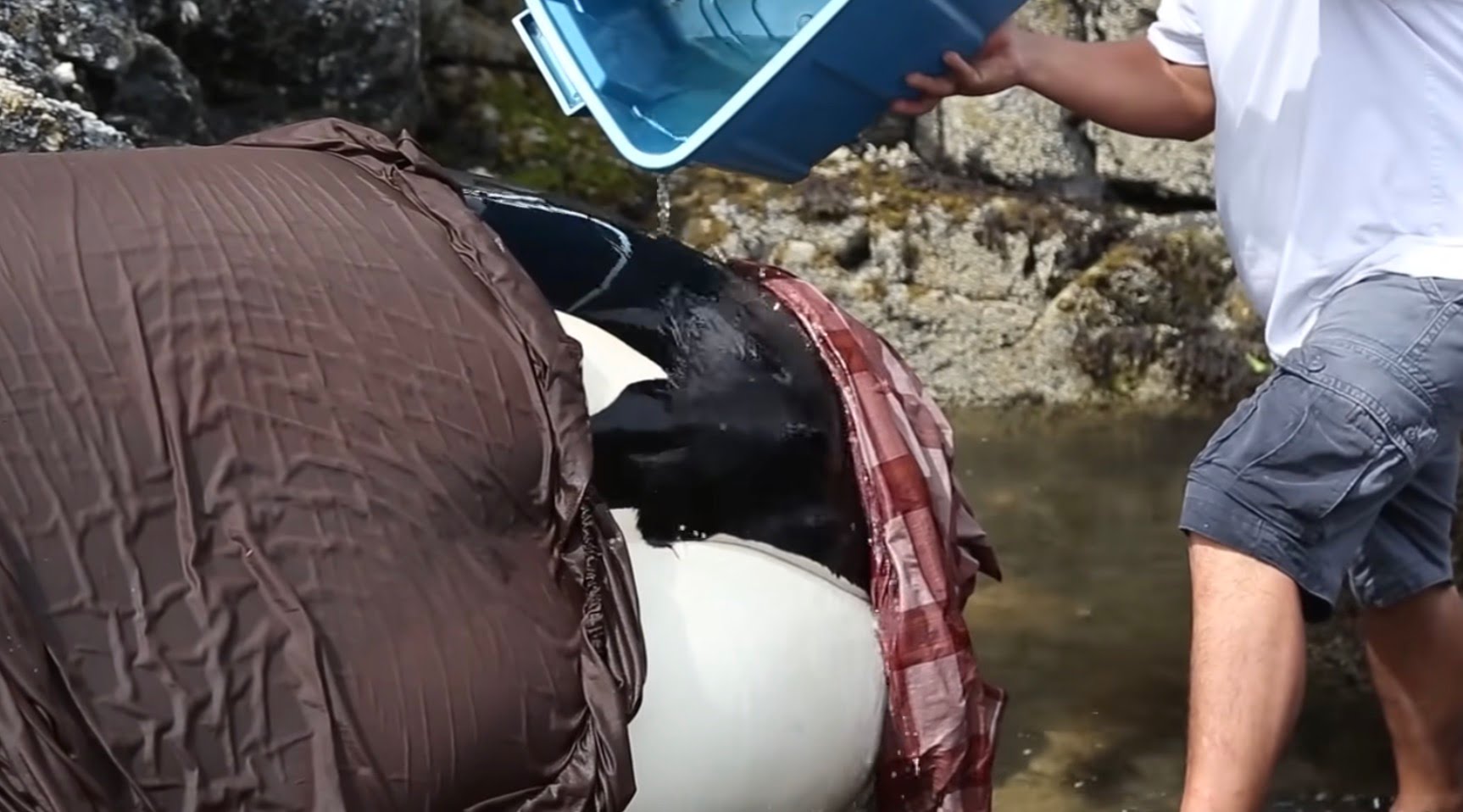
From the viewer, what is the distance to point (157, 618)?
1.59m

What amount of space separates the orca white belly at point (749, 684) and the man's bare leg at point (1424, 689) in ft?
3.50

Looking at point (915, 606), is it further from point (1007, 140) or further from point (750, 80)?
point (1007, 140)

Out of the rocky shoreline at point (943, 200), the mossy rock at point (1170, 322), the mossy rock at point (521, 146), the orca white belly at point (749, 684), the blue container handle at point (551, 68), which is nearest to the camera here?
the orca white belly at point (749, 684)

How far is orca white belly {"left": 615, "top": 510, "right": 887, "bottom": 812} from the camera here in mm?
1865

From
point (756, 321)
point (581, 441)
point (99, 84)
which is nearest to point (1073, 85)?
point (756, 321)

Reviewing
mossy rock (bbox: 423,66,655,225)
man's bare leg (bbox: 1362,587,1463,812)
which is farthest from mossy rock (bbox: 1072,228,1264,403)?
man's bare leg (bbox: 1362,587,1463,812)

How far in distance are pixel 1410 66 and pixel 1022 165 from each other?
4.11 meters

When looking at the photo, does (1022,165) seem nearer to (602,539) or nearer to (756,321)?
(756,321)

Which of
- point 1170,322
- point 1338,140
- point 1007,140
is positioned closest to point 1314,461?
point 1338,140

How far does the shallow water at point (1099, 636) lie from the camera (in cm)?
318

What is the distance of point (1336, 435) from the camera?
6.83 ft

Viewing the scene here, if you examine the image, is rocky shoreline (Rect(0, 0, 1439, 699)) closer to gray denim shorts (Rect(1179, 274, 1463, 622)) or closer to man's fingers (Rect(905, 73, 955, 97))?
man's fingers (Rect(905, 73, 955, 97))

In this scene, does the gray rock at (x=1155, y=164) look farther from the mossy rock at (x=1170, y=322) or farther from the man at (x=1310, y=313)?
the man at (x=1310, y=313)

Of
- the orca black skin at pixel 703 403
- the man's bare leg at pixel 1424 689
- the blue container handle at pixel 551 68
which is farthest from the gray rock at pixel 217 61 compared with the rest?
the man's bare leg at pixel 1424 689
